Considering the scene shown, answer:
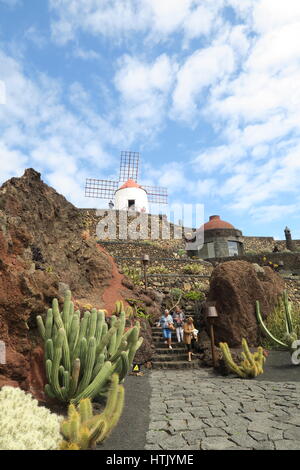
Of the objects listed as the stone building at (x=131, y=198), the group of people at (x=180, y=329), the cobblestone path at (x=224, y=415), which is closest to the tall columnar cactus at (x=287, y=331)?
the group of people at (x=180, y=329)

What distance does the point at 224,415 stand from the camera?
4.80 meters

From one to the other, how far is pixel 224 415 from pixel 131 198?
119 ft

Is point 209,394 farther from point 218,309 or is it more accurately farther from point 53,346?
point 218,309

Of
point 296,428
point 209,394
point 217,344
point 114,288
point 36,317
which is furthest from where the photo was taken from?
point 114,288

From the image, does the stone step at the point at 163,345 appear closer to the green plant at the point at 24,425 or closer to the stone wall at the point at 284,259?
the green plant at the point at 24,425

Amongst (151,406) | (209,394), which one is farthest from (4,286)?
(209,394)

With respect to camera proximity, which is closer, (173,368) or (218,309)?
(173,368)

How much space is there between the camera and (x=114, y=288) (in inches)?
504

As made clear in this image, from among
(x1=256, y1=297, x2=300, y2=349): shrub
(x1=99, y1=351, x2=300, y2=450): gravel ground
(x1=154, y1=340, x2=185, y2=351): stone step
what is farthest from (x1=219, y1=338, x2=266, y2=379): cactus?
(x1=154, y1=340, x2=185, y2=351): stone step

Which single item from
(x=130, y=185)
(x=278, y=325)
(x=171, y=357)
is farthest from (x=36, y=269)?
(x=130, y=185)

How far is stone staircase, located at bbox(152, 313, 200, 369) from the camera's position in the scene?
31.2 feet

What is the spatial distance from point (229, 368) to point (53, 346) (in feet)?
16.9

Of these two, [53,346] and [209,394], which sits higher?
[53,346]

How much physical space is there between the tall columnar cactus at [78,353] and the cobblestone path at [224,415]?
1.04m
